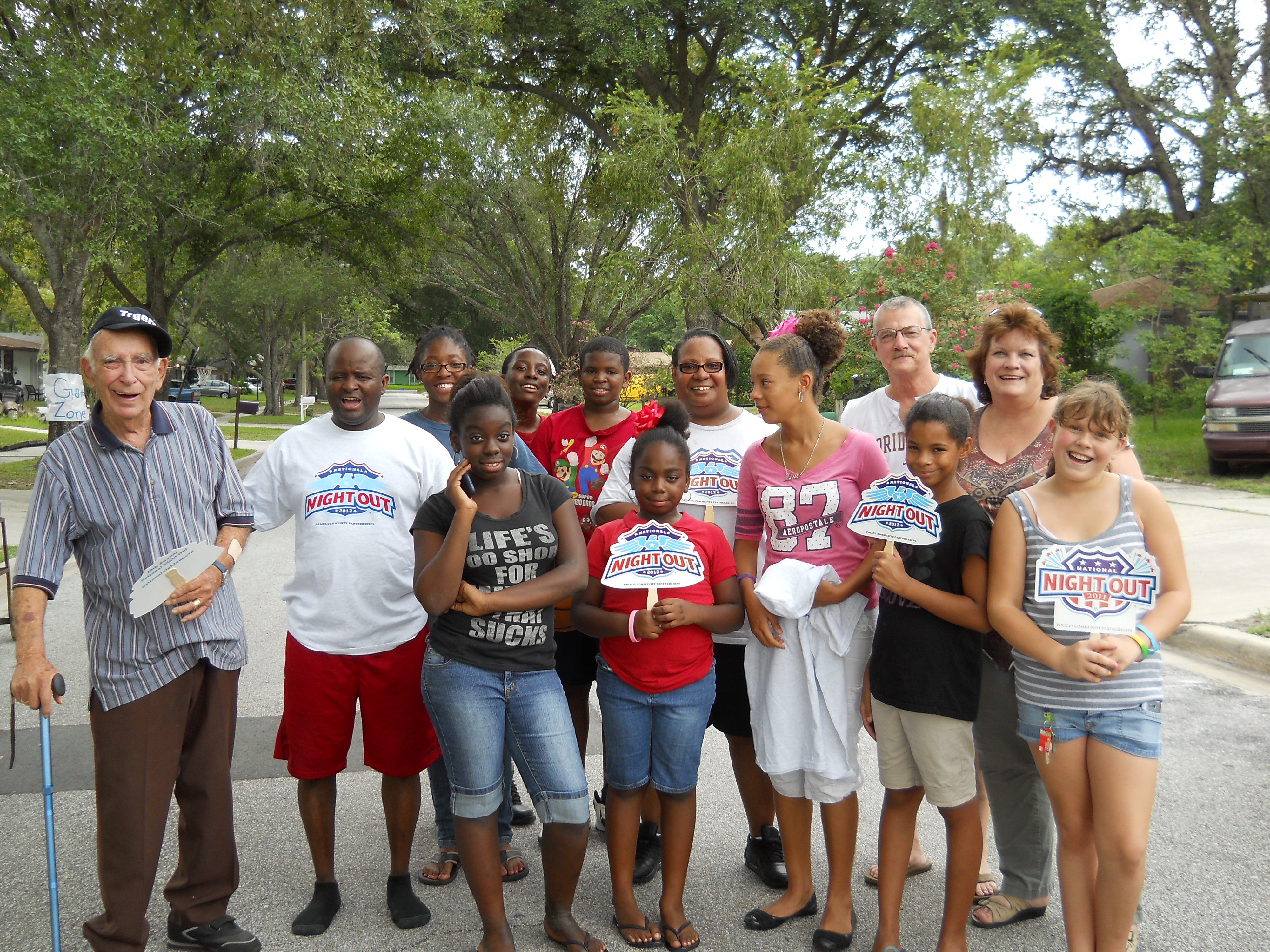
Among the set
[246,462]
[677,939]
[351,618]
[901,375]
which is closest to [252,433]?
[246,462]

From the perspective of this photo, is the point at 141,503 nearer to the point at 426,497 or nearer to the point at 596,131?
the point at 426,497

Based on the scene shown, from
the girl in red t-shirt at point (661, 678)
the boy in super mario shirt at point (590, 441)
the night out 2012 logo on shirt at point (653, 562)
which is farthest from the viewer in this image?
the boy in super mario shirt at point (590, 441)

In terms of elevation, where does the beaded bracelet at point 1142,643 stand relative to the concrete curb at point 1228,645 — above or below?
above

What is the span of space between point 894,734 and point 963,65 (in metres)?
17.1

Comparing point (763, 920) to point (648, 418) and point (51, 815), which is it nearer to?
→ point (648, 418)

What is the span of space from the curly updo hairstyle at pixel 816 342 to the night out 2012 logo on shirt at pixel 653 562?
0.84 m

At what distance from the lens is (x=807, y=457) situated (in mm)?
3342

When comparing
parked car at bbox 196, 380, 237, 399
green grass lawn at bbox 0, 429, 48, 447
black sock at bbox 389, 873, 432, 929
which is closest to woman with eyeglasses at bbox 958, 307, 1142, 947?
black sock at bbox 389, 873, 432, 929

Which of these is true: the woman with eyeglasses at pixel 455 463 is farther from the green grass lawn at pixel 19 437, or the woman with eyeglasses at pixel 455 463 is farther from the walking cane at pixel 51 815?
the green grass lawn at pixel 19 437

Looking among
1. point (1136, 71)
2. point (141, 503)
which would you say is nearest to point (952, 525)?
→ point (141, 503)

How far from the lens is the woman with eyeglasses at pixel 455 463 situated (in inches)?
142

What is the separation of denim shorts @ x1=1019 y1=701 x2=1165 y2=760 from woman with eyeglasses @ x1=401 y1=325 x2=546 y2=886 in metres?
1.81

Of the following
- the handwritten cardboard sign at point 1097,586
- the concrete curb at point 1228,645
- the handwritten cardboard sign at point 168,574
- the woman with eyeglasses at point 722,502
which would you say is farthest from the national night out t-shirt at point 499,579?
the concrete curb at point 1228,645

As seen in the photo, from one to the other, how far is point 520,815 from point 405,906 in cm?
89
